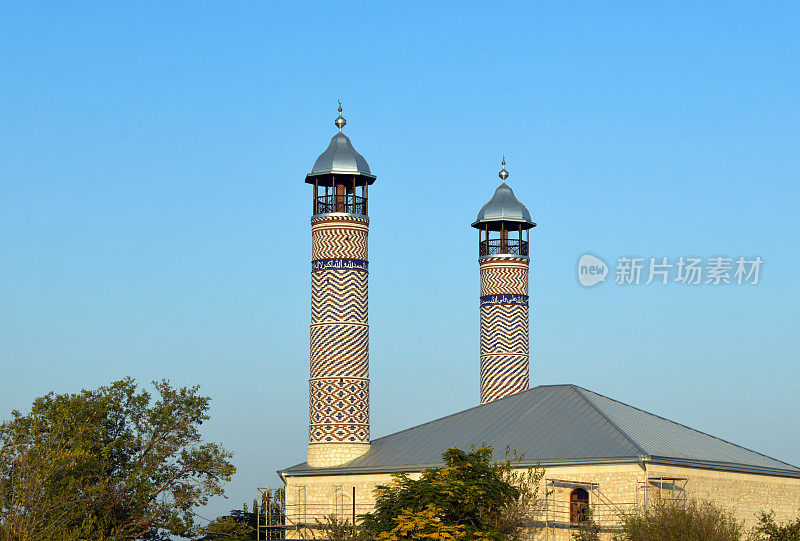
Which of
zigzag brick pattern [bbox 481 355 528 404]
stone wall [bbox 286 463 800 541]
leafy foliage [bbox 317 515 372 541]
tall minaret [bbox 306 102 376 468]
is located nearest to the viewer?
leafy foliage [bbox 317 515 372 541]

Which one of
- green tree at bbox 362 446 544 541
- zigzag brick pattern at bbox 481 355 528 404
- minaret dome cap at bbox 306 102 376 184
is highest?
minaret dome cap at bbox 306 102 376 184

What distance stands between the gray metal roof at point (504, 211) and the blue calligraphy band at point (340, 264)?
956cm

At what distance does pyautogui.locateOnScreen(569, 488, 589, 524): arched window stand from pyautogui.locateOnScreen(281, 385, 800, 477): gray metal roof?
3.41 ft

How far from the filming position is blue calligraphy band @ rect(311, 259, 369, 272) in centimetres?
4357

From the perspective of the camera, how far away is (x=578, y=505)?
117 feet

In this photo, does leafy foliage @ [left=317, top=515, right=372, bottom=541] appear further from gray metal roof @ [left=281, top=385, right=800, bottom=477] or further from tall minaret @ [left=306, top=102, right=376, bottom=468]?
tall minaret @ [left=306, top=102, right=376, bottom=468]

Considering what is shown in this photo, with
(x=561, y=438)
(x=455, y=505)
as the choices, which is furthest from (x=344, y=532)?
(x=561, y=438)

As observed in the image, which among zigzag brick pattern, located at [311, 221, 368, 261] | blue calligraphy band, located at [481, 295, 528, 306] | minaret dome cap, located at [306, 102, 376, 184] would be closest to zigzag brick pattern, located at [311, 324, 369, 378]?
zigzag brick pattern, located at [311, 221, 368, 261]

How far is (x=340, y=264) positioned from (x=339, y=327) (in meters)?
2.10

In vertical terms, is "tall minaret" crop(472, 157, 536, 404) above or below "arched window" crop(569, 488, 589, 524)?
above

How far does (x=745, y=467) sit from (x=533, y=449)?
5.96 metres

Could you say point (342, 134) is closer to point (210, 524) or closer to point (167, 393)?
point (167, 393)

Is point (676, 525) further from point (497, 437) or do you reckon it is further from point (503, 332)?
point (503, 332)

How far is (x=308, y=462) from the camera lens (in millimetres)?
42875
